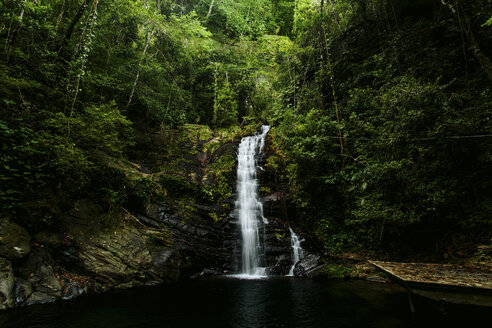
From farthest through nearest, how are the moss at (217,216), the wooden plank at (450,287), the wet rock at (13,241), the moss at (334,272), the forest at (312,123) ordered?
1. the moss at (217,216)
2. the moss at (334,272)
3. the forest at (312,123)
4. the wet rock at (13,241)
5. the wooden plank at (450,287)

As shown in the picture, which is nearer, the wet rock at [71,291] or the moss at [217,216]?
the wet rock at [71,291]

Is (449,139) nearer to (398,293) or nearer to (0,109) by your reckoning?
(398,293)

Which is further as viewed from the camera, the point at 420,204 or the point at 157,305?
the point at 420,204

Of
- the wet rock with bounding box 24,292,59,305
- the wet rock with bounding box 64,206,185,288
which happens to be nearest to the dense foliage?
the wet rock with bounding box 64,206,185,288

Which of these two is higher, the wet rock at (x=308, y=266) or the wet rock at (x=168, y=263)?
the wet rock at (x=168, y=263)

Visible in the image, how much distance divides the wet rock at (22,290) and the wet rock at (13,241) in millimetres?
541

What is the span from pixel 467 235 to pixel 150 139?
14803mm

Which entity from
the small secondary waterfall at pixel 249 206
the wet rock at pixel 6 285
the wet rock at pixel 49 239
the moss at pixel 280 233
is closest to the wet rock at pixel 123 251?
the wet rock at pixel 49 239

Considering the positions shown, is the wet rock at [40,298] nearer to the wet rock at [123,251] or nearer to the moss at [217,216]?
the wet rock at [123,251]

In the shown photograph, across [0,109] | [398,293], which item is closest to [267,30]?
[0,109]

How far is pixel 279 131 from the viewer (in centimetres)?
1404

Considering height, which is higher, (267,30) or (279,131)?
(267,30)

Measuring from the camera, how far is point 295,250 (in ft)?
32.9

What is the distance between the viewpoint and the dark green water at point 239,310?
4.27 metres
